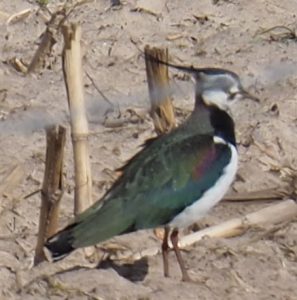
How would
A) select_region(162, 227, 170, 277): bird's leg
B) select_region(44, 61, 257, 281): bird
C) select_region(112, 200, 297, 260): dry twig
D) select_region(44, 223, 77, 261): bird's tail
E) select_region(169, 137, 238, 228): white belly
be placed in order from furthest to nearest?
select_region(112, 200, 297, 260): dry twig, select_region(162, 227, 170, 277): bird's leg, select_region(169, 137, 238, 228): white belly, select_region(44, 61, 257, 281): bird, select_region(44, 223, 77, 261): bird's tail

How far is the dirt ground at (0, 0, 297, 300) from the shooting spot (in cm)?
729

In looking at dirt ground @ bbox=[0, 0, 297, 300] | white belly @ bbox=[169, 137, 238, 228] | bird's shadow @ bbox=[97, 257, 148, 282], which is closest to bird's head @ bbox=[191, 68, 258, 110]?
white belly @ bbox=[169, 137, 238, 228]

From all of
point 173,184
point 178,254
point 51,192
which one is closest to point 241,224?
point 178,254

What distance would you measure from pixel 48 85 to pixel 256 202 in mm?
1740

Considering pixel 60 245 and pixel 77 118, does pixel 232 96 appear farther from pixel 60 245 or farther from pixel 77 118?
pixel 60 245

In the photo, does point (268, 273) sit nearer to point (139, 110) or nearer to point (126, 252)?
point (126, 252)

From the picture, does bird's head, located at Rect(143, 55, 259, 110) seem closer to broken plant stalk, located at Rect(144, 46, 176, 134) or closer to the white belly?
broken plant stalk, located at Rect(144, 46, 176, 134)

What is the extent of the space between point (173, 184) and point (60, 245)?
0.64 metres

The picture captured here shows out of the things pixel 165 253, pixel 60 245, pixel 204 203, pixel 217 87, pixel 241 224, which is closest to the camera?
pixel 60 245

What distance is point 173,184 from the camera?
7.26 m

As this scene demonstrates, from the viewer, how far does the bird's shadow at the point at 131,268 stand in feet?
24.1

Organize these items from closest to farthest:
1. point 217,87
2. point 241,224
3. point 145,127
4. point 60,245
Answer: point 60,245 < point 217,87 < point 241,224 < point 145,127

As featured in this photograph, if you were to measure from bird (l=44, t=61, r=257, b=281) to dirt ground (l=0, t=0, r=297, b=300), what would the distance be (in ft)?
0.74

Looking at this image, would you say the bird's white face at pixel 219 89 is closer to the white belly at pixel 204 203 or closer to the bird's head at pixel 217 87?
the bird's head at pixel 217 87
